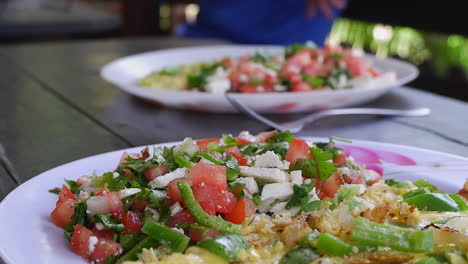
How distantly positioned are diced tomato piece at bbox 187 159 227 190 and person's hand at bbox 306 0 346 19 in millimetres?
3467

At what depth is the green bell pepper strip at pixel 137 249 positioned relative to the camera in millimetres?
1030

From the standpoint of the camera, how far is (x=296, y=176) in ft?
3.95

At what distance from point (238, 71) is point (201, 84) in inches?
5.7

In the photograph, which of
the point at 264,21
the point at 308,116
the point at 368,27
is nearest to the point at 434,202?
the point at 308,116

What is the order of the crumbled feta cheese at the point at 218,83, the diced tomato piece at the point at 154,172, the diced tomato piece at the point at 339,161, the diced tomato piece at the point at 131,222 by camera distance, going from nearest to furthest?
1. the diced tomato piece at the point at 131,222
2. the diced tomato piece at the point at 154,172
3. the diced tomato piece at the point at 339,161
4. the crumbled feta cheese at the point at 218,83

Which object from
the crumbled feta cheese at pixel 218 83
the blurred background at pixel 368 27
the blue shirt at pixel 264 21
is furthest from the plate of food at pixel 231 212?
the blue shirt at pixel 264 21

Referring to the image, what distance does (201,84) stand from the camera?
232 cm

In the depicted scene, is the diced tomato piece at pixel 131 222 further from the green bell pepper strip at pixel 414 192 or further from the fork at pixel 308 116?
the fork at pixel 308 116

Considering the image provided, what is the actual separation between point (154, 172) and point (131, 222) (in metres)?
0.13

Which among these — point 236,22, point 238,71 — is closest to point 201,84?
point 238,71

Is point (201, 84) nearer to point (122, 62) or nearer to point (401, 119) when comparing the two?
point (122, 62)

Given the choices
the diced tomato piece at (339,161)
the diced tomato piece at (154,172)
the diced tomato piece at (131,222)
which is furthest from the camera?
the diced tomato piece at (339,161)

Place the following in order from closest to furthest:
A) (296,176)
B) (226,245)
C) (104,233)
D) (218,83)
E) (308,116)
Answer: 1. (226,245)
2. (104,233)
3. (296,176)
4. (308,116)
5. (218,83)

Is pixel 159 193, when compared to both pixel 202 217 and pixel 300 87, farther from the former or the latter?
pixel 300 87
